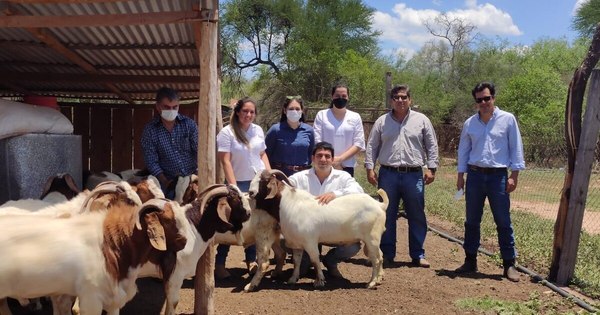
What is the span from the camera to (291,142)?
658cm

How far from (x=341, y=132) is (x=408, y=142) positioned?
84cm

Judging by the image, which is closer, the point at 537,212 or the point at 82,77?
the point at 82,77

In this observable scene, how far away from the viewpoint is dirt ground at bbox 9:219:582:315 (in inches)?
217

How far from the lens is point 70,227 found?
392 centimetres

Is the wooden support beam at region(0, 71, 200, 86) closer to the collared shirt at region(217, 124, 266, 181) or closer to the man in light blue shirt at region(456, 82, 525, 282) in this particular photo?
the collared shirt at region(217, 124, 266, 181)

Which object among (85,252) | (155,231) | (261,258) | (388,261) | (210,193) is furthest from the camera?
(388,261)

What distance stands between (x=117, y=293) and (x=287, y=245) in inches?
99.1

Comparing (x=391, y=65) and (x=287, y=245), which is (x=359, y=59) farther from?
(x=287, y=245)

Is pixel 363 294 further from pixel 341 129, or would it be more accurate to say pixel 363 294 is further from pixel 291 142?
pixel 341 129

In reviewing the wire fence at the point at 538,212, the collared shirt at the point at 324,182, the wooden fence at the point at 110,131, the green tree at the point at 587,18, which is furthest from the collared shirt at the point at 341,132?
the green tree at the point at 587,18

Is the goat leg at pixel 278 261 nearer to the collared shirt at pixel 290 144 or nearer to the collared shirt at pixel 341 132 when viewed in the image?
the collared shirt at pixel 290 144

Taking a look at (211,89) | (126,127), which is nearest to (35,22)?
(211,89)

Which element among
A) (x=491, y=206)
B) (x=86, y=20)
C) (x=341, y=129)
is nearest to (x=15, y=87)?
(x=86, y=20)

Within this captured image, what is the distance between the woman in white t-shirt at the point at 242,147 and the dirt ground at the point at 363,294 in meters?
1.24
